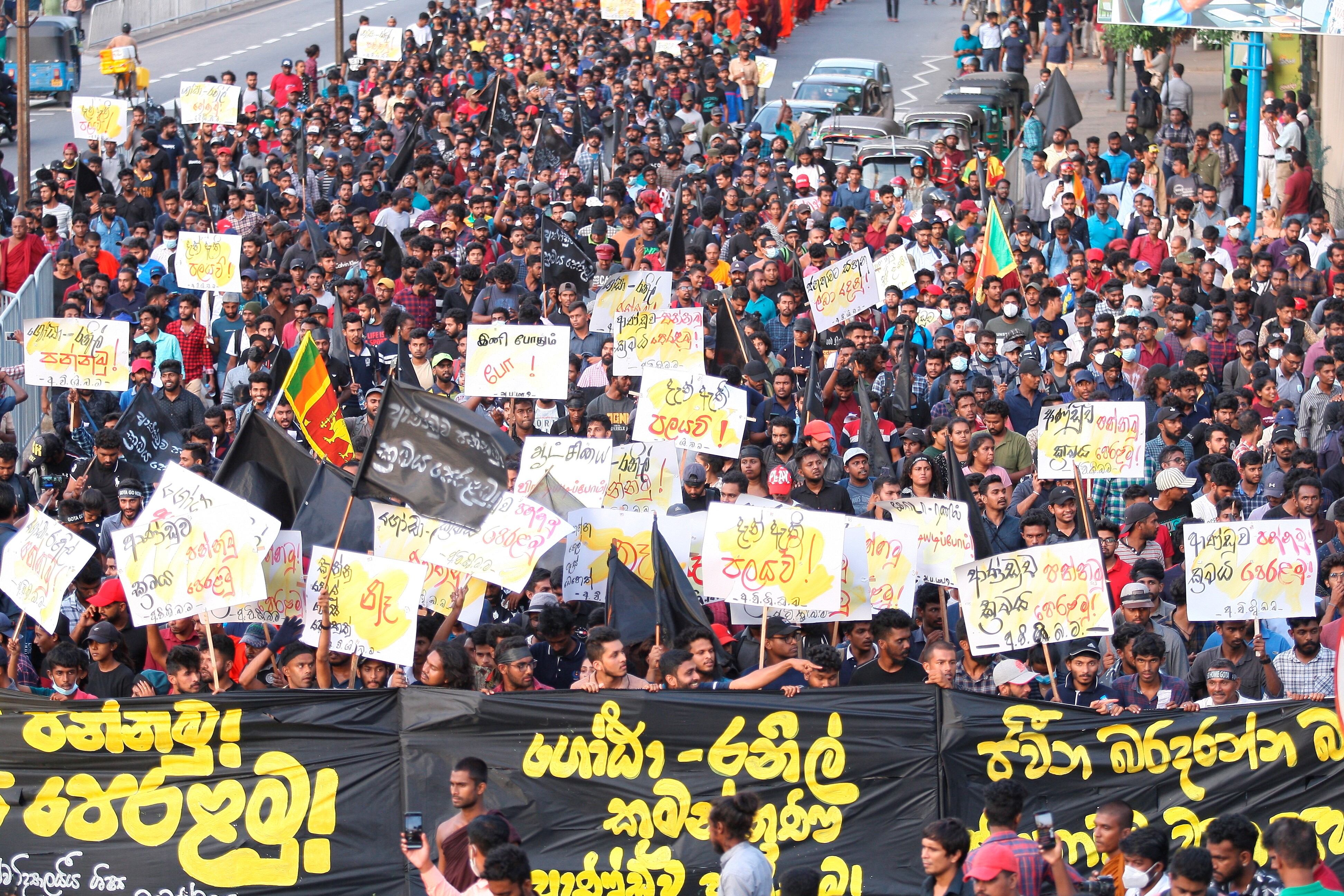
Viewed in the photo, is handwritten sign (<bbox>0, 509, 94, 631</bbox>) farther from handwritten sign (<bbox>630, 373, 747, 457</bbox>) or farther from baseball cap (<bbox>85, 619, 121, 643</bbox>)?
handwritten sign (<bbox>630, 373, 747, 457</bbox>)

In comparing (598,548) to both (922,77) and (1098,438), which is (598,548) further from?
(922,77)

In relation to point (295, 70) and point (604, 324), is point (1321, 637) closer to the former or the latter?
point (604, 324)

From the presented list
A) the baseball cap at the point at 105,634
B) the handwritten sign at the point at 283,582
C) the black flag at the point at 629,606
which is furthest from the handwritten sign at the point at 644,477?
the baseball cap at the point at 105,634

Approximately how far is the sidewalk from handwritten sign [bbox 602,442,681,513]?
18715 millimetres

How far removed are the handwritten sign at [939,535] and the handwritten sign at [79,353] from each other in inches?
232

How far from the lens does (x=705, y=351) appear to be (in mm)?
14891

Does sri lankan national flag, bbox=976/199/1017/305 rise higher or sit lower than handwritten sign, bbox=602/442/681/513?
higher

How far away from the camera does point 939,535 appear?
34.8 feet

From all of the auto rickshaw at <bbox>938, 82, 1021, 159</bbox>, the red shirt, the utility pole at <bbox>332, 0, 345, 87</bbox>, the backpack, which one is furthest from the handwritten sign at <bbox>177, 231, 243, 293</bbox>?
the utility pole at <bbox>332, 0, 345, 87</bbox>

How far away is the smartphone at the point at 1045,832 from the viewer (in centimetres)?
775

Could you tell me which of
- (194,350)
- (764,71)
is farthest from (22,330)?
(764,71)

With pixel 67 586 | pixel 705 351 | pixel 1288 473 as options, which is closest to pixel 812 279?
pixel 705 351

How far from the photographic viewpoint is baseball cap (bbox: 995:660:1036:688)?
31.5 ft

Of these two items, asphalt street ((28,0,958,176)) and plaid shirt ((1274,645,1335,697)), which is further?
asphalt street ((28,0,958,176))
